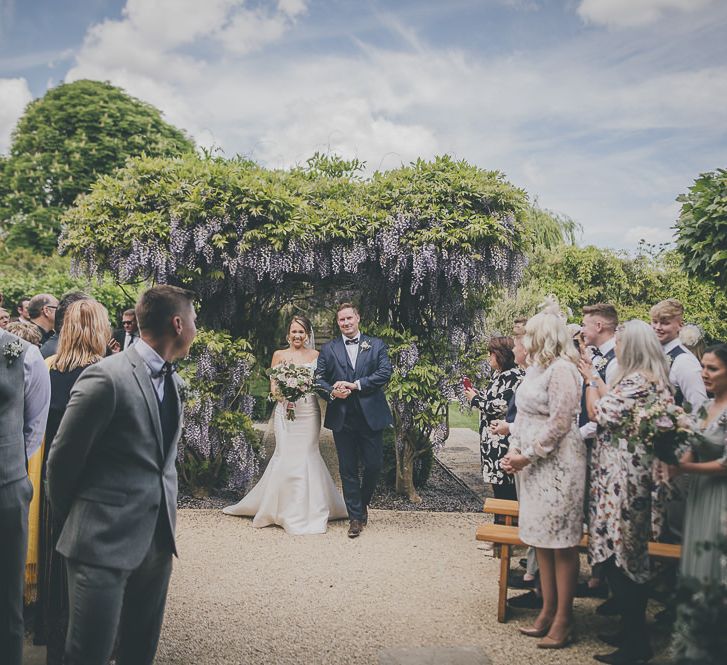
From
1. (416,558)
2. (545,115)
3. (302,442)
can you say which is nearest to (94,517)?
(416,558)

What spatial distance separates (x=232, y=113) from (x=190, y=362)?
12.7 ft

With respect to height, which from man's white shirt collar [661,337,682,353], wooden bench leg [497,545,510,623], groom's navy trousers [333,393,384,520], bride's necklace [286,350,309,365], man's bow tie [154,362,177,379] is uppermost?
man's white shirt collar [661,337,682,353]

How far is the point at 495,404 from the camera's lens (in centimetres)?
539

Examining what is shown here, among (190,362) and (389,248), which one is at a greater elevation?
(389,248)

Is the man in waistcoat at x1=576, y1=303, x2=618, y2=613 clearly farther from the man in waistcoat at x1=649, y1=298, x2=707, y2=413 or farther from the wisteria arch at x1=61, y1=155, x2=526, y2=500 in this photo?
the wisteria arch at x1=61, y1=155, x2=526, y2=500

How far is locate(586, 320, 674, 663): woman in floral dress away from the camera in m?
3.61

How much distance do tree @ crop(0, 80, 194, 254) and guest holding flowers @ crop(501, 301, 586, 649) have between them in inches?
845

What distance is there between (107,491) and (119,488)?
44 millimetres

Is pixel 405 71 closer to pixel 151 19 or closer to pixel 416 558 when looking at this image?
pixel 151 19

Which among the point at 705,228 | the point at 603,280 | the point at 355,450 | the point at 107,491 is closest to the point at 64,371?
the point at 107,491

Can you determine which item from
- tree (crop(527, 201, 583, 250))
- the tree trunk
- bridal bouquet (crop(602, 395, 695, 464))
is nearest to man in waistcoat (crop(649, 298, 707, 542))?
bridal bouquet (crop(602, 395, 695, 464))

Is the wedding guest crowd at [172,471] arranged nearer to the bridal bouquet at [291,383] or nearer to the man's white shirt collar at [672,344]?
the man's white shirt collar at [672,344]

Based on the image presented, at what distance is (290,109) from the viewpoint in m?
10.3

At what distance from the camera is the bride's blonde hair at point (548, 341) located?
4000 mm
